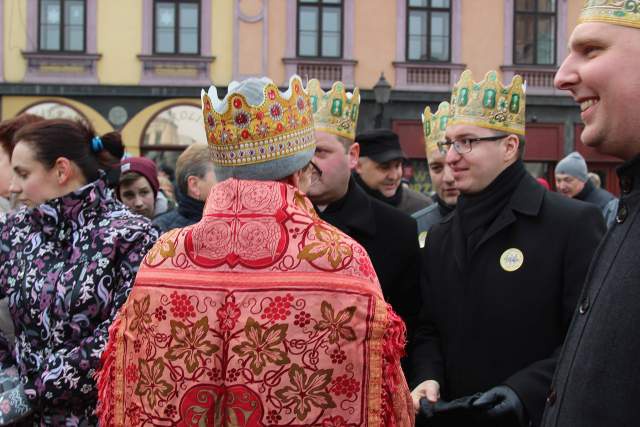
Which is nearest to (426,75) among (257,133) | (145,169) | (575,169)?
(575,169)

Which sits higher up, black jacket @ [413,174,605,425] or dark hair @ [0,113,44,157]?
dark hair @ [0,113,44,157]

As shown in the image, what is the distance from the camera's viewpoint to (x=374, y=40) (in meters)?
18.6

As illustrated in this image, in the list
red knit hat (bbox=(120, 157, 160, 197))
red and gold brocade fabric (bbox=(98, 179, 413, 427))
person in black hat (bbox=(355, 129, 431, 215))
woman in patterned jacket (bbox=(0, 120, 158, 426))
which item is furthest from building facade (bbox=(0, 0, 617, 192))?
red and gold brocade fabric (bbox=(98, 179, 413, 427))

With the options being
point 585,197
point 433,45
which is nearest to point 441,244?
point 585,197

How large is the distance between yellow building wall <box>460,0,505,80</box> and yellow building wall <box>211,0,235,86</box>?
500cm

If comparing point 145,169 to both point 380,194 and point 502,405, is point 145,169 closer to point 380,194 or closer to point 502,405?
point 380,194

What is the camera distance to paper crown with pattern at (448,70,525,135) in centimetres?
339

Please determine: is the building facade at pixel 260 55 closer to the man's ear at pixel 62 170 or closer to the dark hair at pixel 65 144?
the dark hair at pixel 65 144

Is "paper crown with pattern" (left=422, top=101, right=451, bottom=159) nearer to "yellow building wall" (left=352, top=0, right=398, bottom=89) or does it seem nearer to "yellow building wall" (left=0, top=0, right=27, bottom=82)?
"yellow building wall" (left=352, top=0, right=398, bottom=89)

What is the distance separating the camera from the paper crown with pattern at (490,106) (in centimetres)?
339

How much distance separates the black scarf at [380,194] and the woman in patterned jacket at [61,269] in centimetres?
237

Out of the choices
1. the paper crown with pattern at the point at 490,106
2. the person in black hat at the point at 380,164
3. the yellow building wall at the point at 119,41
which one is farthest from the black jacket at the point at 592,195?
the yellow building wall at the point at 119,41

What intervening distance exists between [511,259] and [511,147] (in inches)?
19.9

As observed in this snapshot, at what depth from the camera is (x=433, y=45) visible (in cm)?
1883
